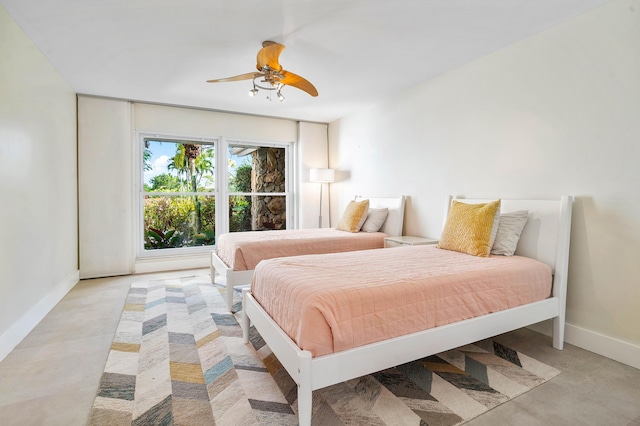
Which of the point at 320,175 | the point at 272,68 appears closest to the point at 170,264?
the point at 320,175

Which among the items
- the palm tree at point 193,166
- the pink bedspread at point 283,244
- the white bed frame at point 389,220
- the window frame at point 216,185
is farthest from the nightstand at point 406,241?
the palm tree at point 193,166

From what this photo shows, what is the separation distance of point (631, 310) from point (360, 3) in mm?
2744

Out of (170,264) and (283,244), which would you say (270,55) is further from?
(170,264)

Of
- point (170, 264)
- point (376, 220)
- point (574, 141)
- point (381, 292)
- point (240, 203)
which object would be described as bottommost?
point (170, 264)

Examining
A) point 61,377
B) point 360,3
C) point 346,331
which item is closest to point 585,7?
point 360,3

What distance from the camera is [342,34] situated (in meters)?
2.67

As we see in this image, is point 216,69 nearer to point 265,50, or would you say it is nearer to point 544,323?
point 265,50

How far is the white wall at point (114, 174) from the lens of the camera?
4.27 meters

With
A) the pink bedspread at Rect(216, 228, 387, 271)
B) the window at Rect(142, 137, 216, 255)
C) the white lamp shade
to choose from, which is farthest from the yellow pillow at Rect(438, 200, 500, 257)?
the window at Rect(142, 137, 216, 255)

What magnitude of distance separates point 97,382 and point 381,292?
1.75 m

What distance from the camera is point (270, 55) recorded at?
2693 millimetres

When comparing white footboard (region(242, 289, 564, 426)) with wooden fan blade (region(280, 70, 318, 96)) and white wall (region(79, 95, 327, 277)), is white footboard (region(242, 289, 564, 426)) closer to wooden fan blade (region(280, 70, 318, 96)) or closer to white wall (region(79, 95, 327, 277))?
wooden fan blade (region(280, 70, 318, 96))

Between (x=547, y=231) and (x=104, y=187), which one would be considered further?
(x=104, y=187)

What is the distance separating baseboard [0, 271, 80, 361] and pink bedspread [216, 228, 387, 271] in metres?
1.62
